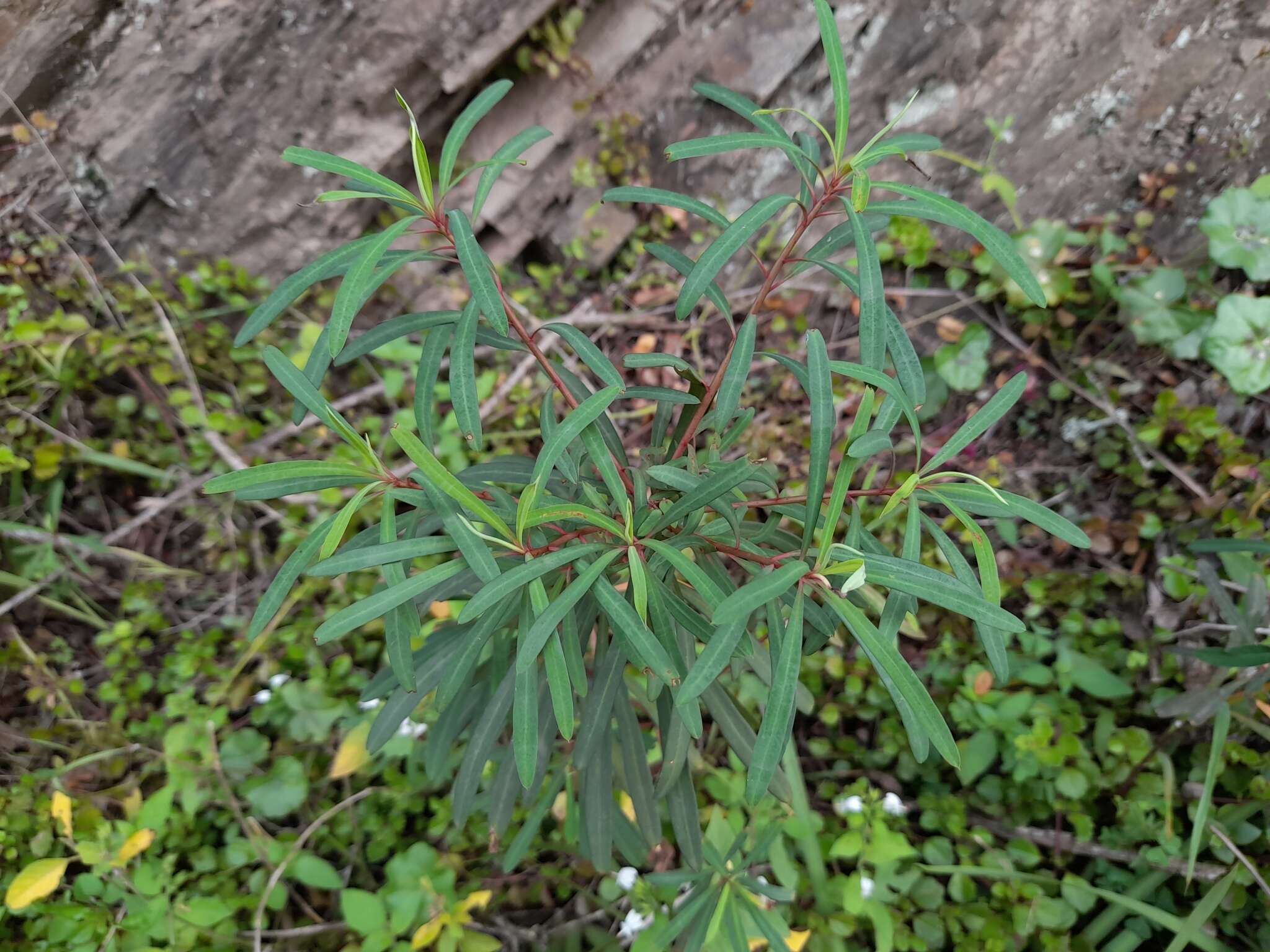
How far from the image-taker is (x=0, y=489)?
2262 millimetres

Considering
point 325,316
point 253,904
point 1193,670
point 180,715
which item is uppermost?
point 325,316

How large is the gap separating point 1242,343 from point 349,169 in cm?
240

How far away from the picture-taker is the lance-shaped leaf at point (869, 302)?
3.09ft

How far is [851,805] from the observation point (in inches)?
66.5

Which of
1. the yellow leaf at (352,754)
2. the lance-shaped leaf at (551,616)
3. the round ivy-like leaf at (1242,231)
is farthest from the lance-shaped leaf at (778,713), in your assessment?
the round ivy-like leaf at (1242,231)

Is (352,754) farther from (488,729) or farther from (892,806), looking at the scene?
(892,806)

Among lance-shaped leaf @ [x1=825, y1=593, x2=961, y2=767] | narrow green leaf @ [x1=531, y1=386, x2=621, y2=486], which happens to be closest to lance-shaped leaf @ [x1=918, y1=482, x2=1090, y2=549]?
lance-shaped leaf @ [x1=825, y1=593, x2=961, y2=767]

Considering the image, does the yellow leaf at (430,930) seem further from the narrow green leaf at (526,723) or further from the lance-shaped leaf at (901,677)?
the lance-shaped leaf at (901,677)

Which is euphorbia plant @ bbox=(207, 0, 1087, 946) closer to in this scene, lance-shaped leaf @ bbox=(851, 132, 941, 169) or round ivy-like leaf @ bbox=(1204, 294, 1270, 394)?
lance-shaped leaf @ bbox=(851, 132, 941, 169)

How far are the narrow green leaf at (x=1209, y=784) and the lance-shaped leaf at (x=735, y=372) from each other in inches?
58.0

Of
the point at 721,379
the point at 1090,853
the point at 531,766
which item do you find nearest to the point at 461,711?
the point at 531,766

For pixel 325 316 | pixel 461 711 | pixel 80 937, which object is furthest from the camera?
pixel 325 316

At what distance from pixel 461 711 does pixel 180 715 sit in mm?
1269

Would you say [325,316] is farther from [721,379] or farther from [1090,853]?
[1090,853]
